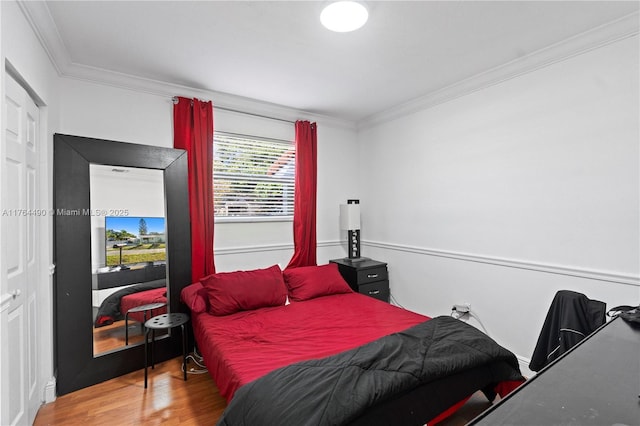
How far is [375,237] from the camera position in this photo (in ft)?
13.5

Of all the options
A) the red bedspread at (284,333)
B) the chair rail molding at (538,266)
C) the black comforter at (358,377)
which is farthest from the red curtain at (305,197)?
the black comforter at (358,377)

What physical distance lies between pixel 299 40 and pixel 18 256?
228 cm

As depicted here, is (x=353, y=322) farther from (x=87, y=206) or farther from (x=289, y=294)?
(x=87, y=206)

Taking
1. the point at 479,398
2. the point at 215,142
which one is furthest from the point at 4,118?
the point at 479,398

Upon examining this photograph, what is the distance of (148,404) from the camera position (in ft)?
7.06

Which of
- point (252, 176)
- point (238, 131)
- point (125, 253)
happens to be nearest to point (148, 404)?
point (125, 253)

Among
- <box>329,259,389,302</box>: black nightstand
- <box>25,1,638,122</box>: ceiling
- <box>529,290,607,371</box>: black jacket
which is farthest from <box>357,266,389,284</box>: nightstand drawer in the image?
<box>25,1,638,122</box>: ceiling

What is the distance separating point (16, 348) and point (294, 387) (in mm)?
1630

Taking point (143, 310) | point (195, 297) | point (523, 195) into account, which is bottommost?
point (143, 310)

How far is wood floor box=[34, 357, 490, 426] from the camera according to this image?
1977 mm

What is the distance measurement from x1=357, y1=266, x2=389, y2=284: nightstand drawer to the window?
1183 millimetres

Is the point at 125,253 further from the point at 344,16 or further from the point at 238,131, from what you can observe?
the point at 344,16

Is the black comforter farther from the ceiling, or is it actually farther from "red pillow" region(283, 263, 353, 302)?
the ceiling

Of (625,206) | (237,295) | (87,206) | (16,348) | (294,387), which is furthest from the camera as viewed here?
(237,295)
